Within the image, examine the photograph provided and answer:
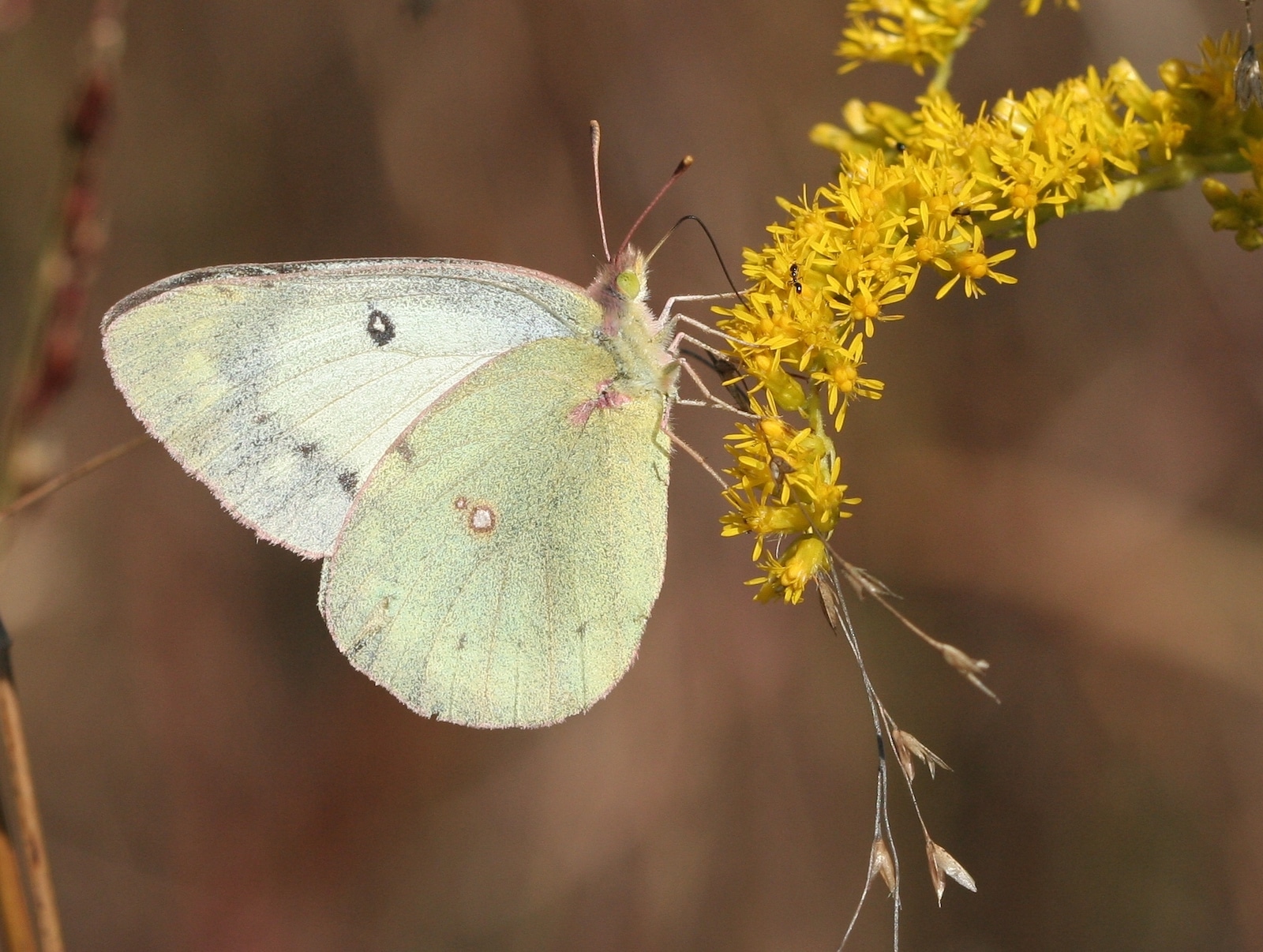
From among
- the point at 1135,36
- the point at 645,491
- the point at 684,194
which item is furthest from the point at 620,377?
the point at 684,194

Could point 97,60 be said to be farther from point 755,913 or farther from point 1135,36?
point 755,913

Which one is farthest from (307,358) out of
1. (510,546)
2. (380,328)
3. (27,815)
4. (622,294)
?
(27,815)

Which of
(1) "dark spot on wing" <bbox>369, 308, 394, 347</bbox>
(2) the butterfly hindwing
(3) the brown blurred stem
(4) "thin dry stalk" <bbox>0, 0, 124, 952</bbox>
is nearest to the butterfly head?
(2) the butterfly hindwing

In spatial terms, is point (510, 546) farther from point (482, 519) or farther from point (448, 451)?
point (448, 451)

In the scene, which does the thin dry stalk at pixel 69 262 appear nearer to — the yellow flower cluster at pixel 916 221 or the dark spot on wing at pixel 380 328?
the dark spot on wing at pixel 380 328

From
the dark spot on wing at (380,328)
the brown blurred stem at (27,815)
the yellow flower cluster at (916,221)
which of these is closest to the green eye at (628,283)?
the yellow flower cluster at (916,221)

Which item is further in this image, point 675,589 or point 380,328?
point 675,589
